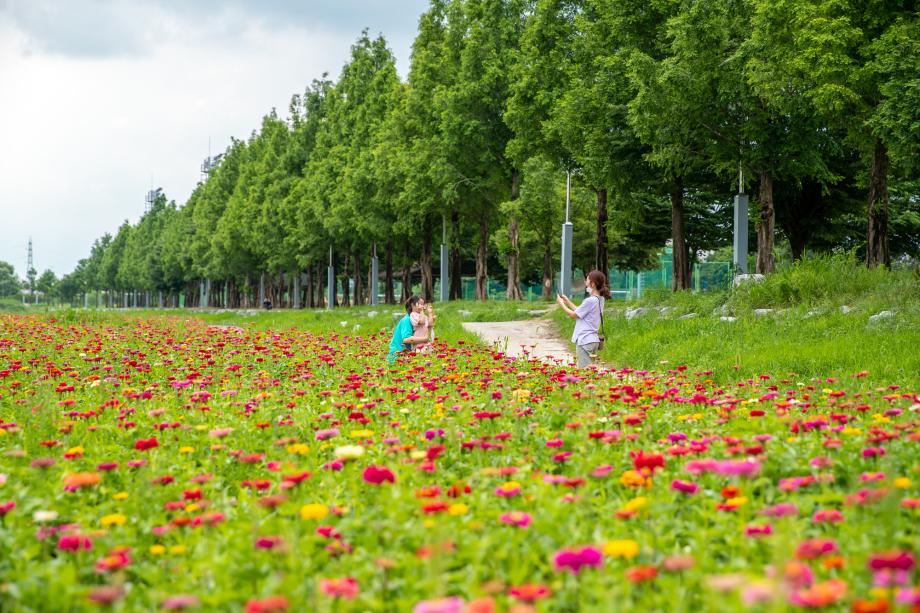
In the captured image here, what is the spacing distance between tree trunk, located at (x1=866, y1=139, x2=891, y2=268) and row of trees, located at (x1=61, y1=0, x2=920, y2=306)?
0.15 ft

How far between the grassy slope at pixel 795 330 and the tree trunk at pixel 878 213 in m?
3.68

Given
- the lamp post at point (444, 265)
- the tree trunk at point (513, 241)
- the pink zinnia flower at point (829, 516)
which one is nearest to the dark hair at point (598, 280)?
the pink zinnia flower at point (829, 516)

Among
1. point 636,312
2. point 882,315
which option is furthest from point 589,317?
point 636,312

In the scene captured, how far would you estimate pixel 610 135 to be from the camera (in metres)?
24.2

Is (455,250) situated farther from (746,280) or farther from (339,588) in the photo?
(339,588)

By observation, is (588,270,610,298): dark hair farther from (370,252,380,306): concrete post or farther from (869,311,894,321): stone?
(370,252,380,306): concrete post

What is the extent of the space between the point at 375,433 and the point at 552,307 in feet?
72.6

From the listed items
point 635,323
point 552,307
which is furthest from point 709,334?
point 552,307

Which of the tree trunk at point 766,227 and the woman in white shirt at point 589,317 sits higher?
the tree trunk at point 766,227

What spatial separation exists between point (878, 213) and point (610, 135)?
781cm

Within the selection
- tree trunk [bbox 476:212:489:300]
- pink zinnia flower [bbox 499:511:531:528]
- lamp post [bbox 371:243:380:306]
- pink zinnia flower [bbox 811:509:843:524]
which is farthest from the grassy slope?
lamp post [bbox 371:243:380:306]

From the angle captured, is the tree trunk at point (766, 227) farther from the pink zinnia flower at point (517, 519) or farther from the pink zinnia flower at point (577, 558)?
the pink zinnia flower at point (577, 558)

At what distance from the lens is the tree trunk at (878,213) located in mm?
19461

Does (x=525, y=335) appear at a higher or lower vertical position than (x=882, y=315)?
lower
